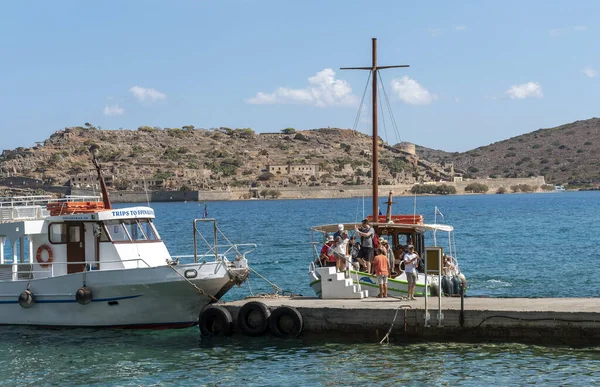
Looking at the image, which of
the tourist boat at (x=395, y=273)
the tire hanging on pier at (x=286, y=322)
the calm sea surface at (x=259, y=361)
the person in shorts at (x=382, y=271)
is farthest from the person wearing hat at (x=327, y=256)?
the calm sea surface at (x=259, y=361)

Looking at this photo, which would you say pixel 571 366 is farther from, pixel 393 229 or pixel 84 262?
pixel 84 262

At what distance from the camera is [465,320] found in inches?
766

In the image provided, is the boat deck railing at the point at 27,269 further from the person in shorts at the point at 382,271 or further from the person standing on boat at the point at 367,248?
the person in shorts at the point at 382,271

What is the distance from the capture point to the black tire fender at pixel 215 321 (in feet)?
69.5

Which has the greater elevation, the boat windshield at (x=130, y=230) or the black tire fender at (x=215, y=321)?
the boat windshield at (x=130, y=230)

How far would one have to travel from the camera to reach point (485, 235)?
64.3m

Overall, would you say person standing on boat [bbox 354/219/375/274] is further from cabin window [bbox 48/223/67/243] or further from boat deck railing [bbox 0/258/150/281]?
cabin window [bbox 48/223/67/243]

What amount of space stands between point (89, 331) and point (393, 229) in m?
8.31

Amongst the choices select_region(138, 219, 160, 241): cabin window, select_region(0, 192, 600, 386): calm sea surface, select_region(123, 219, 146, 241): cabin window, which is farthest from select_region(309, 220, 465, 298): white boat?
select_region(123, 219, 146, 241): cabin window

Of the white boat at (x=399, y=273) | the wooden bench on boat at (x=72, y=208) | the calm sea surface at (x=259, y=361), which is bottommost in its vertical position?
the calm sea surface at (x=259, y=361)

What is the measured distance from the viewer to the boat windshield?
23469 mm

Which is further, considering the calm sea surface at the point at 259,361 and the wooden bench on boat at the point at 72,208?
the wooden bench on boat at the point at 72,208

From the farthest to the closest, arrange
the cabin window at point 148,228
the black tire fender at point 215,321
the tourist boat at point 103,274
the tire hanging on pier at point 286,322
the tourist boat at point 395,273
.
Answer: the cabin window at point 148,228
the tourist boat at point 103,274
the tourist boat at point 395,273
the black tire fender at point 215,321
the tire hanging on pier at point 286,322

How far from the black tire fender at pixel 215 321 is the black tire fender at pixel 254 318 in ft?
0.99
